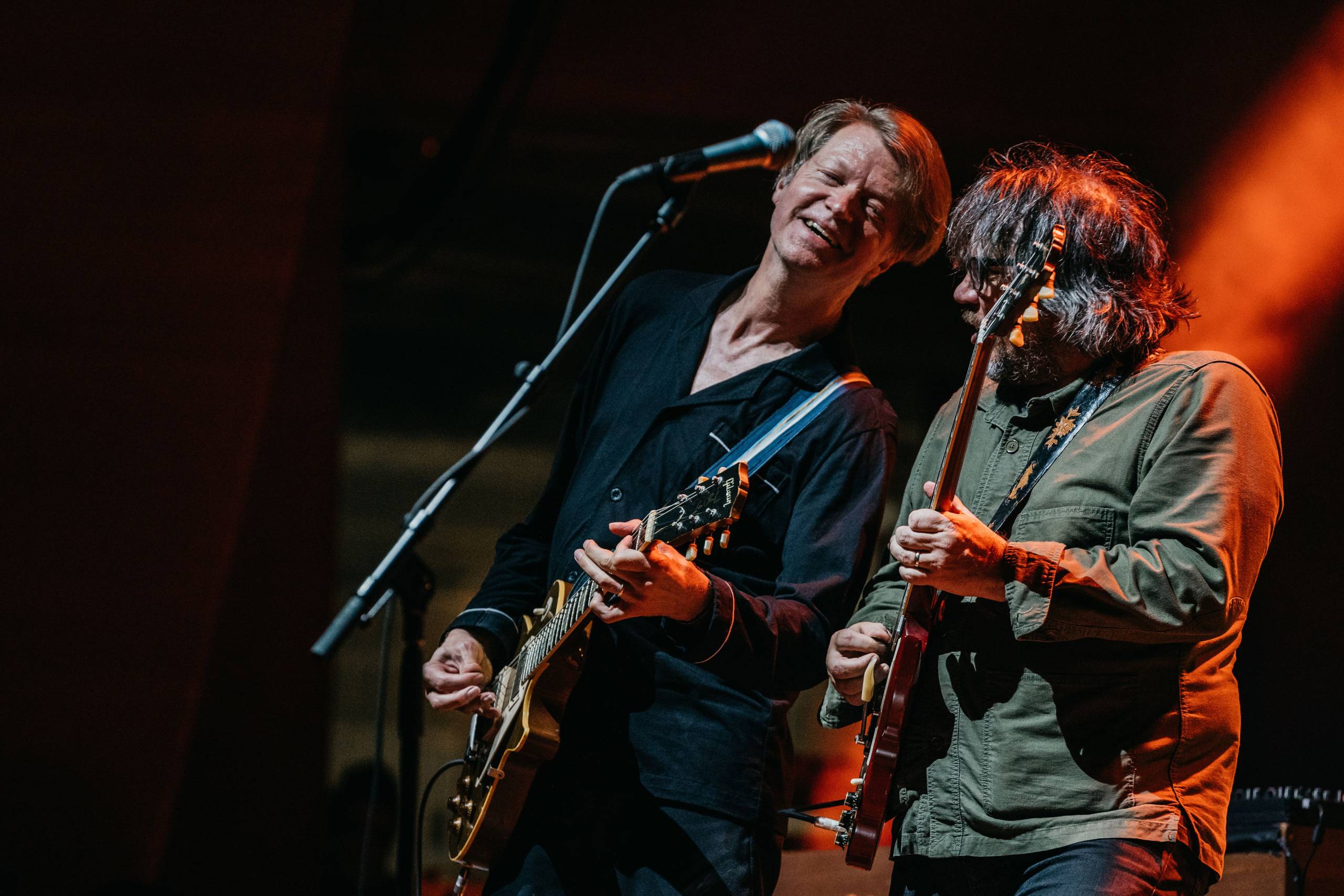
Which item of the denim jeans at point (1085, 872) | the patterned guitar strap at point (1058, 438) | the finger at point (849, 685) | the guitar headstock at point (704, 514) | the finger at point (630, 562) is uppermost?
the patterned guitar strap at point (1058, 438)

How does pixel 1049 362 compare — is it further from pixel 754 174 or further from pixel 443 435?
pixel 443 435

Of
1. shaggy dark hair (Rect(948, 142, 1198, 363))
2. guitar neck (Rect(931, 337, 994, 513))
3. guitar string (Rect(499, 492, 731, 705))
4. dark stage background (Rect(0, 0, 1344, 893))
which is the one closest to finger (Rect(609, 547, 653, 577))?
guitar string (Rect(499, 492, 731, 705))

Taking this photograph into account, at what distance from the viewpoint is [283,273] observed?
4.50 meters

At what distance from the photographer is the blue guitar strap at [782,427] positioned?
2.42 meters

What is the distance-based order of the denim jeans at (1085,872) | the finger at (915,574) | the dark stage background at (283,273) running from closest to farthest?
the denim jeans at (1085,872)
the finger at (915,574)
the dark stage background at (283,273)

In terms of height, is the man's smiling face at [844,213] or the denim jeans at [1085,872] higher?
the man's smiling face at [844,213]

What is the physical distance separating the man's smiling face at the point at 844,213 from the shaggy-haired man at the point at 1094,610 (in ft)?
1.75

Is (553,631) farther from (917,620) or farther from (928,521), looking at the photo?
(928,521)

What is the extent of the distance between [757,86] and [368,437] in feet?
14.2

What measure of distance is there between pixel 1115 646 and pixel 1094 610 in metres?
0.12

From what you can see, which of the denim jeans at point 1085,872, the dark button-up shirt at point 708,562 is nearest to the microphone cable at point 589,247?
the dark button-up shirt at point 708,562

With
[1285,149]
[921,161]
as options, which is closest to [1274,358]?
[1285,149]

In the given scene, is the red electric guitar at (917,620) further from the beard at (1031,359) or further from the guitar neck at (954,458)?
the beard at (1031,359)

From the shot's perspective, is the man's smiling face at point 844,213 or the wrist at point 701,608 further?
the man's smiling face at point 844,213
